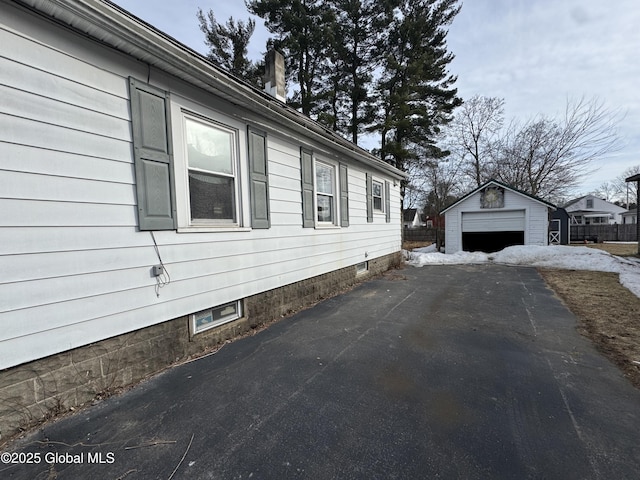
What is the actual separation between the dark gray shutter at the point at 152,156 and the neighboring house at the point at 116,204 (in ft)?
0.04

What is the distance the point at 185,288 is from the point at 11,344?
1.30 m

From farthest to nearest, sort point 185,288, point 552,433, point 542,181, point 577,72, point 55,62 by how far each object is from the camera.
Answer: point 542,181, point 577,72, point 185,288, point 55,62, point 552,433

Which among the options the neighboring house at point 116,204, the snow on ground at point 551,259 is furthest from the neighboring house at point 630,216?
the neighboring house at point 116,204

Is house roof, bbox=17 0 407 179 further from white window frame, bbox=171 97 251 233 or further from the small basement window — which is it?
the small basement window

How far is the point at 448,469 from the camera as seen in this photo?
1573 millimetres

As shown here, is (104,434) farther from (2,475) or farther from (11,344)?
(11,344)

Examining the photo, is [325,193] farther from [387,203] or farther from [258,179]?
[387,203]

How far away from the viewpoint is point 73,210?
2.16m

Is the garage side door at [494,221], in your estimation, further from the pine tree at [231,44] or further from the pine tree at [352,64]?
the pine tree at [231,44]

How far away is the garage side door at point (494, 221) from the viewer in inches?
494

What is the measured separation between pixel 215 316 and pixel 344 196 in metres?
3.99

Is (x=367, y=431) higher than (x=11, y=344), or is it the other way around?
(x=11, y=344)

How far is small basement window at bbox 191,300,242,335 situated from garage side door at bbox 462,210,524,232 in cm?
1296

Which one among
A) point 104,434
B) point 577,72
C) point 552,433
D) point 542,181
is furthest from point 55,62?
point 542,181
